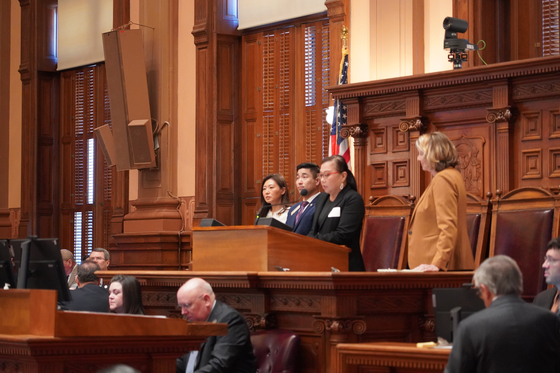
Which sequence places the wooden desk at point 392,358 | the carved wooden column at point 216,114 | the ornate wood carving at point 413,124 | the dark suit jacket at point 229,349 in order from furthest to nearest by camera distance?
the carved wooden column at point 216,114, the ornate wood carving at point 413,124, the dark suit jacket at point 229,349, the wooden desk at point 392,358

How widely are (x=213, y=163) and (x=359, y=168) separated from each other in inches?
100

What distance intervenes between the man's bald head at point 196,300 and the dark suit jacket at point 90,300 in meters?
1.29

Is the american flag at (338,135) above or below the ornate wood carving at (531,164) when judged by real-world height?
above

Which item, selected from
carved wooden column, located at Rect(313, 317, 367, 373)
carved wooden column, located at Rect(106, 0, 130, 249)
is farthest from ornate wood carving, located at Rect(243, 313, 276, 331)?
carved wooden column, located at Rect(106, 0, 130, 249)

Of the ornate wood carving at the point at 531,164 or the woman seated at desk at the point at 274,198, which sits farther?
the ornate wood carving at the point at 531,164

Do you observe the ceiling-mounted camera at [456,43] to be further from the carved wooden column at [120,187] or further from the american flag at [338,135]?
the carved wooden column at [120,187]

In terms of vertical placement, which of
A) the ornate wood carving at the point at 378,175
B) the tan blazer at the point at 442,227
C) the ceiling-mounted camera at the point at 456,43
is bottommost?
the tan blazer at the point at 442,227

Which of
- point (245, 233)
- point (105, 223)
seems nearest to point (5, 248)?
point (245, 233)

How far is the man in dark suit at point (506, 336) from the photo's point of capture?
9.48 ft

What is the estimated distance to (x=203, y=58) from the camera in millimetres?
9578

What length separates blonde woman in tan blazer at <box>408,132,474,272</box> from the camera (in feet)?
14.5

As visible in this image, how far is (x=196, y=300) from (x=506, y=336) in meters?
1.89

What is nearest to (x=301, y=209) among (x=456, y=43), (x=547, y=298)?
(x=547, y=298)

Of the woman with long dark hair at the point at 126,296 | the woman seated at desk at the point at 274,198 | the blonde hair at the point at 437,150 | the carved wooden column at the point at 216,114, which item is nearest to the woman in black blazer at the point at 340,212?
the woman seated at desk at the point at 274,198
